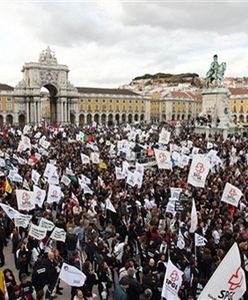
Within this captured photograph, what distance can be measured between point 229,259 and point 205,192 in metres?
8.91

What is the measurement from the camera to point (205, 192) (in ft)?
45.0

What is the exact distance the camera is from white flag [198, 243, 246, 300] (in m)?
4.93

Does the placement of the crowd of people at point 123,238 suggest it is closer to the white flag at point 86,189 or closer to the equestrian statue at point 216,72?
the white flag at point 86,189

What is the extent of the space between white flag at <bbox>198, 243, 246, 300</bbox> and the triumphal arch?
78255mm

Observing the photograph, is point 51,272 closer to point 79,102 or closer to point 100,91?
point 79,102

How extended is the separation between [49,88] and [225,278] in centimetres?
8493

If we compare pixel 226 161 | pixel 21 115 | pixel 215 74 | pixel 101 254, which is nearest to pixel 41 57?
pixel 21 115

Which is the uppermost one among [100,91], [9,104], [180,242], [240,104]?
[100,91]

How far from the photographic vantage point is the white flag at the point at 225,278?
4.93m

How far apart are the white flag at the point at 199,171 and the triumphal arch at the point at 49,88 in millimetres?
70861

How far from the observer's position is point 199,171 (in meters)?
12.8

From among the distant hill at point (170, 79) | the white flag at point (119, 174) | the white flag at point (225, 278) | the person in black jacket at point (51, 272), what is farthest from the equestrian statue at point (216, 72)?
the distant hill at point (170, 79)

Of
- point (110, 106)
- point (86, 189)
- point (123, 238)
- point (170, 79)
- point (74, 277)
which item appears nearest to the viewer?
point (74, 277)

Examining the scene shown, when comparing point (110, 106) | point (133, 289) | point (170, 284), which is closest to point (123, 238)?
point (133, 289)
